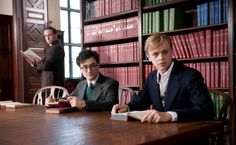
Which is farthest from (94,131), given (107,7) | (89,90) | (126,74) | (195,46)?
(107,7)

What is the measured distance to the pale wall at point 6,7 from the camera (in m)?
4.99

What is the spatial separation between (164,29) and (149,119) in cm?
188

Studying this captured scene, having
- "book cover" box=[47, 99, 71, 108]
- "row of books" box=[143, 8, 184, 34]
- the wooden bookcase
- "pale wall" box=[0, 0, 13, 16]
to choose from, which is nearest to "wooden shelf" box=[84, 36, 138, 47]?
the wooden bookcase

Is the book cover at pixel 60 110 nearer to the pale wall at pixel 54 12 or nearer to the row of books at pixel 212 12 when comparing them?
the row of books at pixel 212 12

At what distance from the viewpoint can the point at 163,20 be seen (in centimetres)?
315

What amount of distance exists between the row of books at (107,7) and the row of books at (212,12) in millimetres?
717

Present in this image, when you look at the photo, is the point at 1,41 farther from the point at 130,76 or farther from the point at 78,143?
the point at 78,143

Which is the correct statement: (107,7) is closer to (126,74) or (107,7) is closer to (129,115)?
(126,74)

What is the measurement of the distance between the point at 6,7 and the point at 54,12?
3.00ft

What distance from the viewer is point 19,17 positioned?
16.4ft

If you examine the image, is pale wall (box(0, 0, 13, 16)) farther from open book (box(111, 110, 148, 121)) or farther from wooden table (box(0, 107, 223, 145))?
open book (box(111, 110, 148, 121))

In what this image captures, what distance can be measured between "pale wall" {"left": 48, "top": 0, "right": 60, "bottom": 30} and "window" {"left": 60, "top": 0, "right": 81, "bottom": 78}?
37 cm

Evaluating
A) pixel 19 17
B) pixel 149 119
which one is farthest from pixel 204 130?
pixel 19 17

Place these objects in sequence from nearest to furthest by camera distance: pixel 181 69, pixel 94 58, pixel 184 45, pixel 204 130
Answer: pixel 204 130 < pixel 181 69 < pixel 94 58 < pixel 184 45
